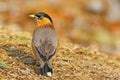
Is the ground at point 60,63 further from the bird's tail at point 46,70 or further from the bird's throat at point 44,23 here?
the bird's throat at point 44,23

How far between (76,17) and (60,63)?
1431 cm

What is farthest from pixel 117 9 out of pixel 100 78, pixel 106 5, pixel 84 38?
pixel 100 78

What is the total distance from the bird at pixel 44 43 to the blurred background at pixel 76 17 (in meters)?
9.11

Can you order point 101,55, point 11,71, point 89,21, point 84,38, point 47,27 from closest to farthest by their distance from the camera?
point 11,71 < point 47,27 < point 101,55 < point 84,38 < point 89,21

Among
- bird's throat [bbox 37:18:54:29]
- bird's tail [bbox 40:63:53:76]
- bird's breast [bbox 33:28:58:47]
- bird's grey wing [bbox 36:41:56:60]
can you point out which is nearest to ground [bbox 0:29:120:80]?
bird's tail [bbox 40:63:53:76]

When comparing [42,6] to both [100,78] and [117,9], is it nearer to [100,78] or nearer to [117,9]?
[117,9]

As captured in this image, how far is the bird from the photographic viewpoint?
11.5 metres

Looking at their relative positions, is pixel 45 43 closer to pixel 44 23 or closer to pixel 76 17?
pixel 44 23

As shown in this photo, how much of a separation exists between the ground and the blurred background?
7819 millimetres

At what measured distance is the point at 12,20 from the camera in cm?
2416

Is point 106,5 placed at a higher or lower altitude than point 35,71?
higher

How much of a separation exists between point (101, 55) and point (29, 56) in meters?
2.06

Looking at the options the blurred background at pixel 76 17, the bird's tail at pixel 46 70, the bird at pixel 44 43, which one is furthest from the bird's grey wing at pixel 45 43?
the blurred background at pixel 76 17

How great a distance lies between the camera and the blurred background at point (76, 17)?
23.4 metres
